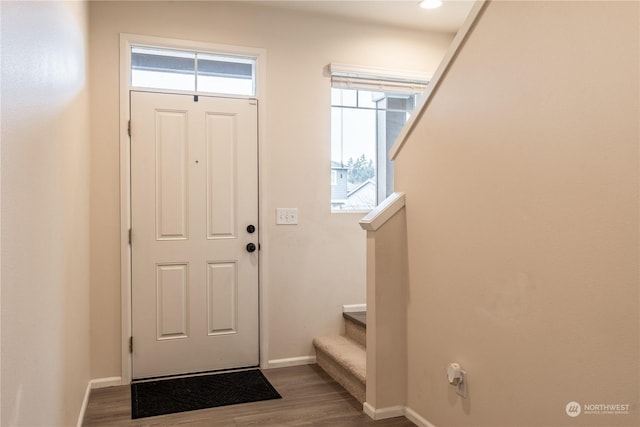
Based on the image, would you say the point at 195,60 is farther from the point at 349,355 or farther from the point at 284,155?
the point at 349,355

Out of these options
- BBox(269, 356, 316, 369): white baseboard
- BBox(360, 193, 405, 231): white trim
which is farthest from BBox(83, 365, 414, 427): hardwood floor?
BBox(360, 193, 405, 231): white trim

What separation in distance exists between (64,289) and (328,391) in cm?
175

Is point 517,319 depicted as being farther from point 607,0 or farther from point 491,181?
point 607,0

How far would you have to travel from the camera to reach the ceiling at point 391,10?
3465 millimetres

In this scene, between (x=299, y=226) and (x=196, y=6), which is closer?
(x=196, y=6)

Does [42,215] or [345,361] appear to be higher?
[42,215]

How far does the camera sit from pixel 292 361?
142 inches

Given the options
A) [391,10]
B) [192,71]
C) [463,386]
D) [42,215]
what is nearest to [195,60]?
[192,71]

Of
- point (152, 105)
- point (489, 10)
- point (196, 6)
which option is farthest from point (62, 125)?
point (489, 10)

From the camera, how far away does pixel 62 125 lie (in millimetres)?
2100

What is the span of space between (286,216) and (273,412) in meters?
1.42

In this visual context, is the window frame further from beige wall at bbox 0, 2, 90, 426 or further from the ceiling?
beige wall at bbox 0, 2, 90, 426

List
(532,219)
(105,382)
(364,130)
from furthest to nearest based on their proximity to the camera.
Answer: (364,130) → (105,382) → (532,219)

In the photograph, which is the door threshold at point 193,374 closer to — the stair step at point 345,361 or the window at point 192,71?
the stair step at point 345,361
